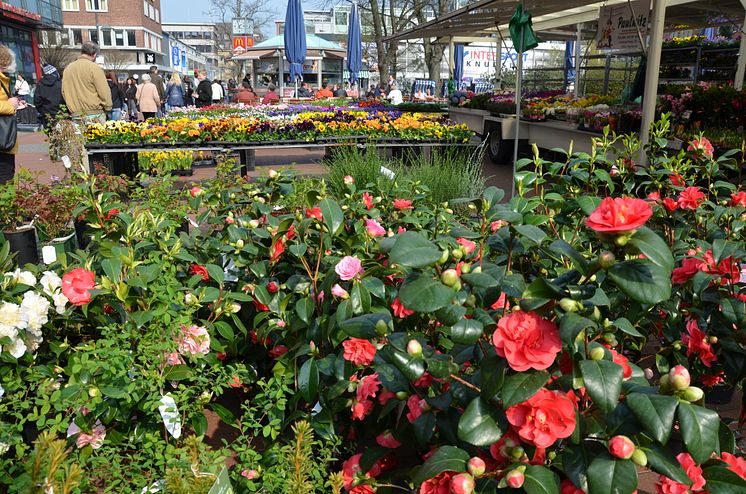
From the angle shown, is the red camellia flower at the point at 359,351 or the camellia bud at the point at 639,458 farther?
the red camellia flower at the point at 359,351

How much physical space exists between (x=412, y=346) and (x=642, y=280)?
0.48 meters

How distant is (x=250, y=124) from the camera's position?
814 centimetres

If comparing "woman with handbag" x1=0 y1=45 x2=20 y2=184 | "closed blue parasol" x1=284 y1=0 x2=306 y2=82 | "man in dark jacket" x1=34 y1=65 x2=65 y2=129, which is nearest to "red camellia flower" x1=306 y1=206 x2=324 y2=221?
"woman with handbag" x1=0 y1=45 x2=20 y2=184

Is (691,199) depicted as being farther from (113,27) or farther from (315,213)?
(113,27)

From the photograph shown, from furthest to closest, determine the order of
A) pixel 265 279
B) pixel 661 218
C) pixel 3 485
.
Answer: pixel 661 218, pixel 265 279, pixel 3 485

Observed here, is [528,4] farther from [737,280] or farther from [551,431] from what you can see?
[551,431]

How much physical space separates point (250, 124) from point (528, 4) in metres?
4.03

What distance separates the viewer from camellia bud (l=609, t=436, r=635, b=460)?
1157mm

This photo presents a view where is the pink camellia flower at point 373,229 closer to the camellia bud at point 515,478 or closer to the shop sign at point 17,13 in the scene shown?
the camellia bud at point 515,478

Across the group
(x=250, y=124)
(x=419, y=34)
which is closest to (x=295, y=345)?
(x=250, y=124)

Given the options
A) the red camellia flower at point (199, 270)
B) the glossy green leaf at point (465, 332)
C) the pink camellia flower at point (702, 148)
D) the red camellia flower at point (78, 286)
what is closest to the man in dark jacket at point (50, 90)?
the red camellia flower at point (199, 270)

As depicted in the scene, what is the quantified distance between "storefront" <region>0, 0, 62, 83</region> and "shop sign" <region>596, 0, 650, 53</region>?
75.1ft

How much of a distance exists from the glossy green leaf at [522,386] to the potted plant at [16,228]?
327 cm

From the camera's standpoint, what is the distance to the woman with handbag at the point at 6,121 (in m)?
5.45
